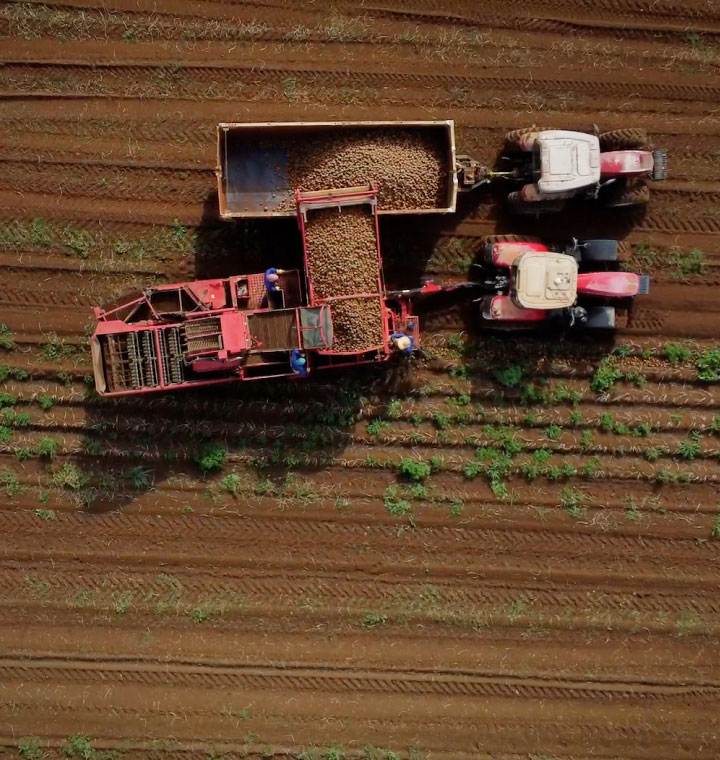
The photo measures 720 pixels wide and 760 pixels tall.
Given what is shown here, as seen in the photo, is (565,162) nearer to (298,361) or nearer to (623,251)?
(623,251)

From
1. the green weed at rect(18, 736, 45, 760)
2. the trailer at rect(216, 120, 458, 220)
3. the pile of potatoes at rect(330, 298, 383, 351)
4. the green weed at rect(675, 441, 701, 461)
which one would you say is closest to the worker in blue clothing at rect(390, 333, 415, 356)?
the pile of potatoes at rect(330, 298, 383, 351)

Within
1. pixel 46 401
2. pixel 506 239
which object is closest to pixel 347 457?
pixel 506 239

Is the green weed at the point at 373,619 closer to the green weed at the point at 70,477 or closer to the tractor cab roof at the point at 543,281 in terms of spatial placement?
the green weed at the point at 70,477

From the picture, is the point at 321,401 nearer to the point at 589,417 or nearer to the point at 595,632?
the point at 589,417

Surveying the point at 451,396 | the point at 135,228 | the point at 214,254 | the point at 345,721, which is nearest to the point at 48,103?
the point at 135,228

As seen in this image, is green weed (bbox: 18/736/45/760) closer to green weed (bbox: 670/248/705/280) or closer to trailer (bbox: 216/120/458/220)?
trailer (bbox: 216/120/458/220)

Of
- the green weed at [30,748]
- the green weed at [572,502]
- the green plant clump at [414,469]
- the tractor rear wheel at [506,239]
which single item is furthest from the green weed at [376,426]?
the green weed at [30,748]
